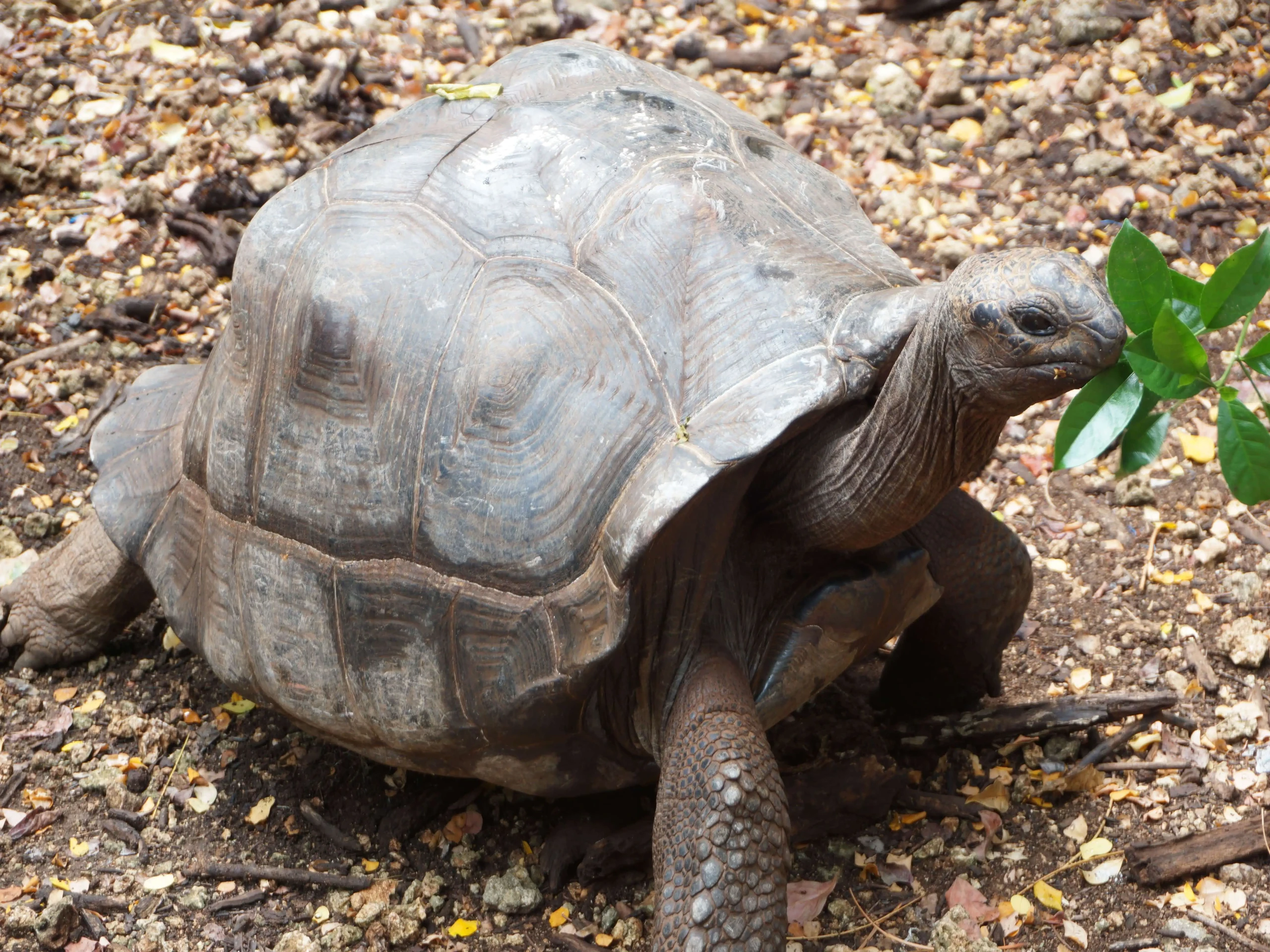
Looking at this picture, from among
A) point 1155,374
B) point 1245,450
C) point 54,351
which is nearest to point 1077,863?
point 1245,450

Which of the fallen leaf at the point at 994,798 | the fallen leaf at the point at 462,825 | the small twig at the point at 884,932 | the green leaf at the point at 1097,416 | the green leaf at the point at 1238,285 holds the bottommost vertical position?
the fallen leaf at the point at 462,825

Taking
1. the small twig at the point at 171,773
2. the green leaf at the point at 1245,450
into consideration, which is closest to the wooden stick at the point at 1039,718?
the green leaf at the point at 1245,450

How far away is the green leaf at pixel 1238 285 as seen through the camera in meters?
2.30

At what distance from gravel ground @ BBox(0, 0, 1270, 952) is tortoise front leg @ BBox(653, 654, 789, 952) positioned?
0.52 m

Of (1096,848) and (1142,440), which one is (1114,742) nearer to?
(1096,848)

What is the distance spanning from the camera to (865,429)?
2.76 m

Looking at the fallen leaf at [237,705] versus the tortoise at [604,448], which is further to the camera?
the fallen leaf at [237,705]

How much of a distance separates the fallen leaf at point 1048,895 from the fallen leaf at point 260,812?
2090 mm

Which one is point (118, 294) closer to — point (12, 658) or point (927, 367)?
point (12, 658)

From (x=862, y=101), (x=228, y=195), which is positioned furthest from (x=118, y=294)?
(x=862, y=101)

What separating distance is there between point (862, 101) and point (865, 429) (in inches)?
153

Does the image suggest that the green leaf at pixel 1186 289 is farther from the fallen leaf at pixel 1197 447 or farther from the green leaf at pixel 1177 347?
the fallen leaf at pixel 1197 447

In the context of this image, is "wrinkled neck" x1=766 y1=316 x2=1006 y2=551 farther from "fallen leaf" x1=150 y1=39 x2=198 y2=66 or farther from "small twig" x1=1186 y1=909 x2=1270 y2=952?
"fallen leaf" x1=150 y1=39 x2=198 y2=66

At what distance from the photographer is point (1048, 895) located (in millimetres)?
3197
